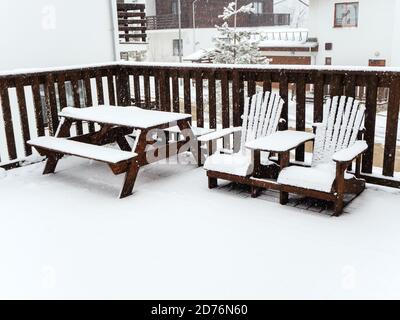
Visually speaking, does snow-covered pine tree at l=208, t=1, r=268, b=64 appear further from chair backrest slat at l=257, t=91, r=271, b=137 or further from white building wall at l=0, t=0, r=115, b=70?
chair backrest slat at l=257, t=91, r=271, b=137

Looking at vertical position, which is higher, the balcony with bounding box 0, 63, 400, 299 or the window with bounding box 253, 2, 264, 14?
the window with bounding box 253, 2, 264, 14

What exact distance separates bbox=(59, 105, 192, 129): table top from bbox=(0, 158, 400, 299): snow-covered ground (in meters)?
0.67

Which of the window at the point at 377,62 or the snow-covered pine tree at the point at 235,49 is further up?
the snow-covered pine tree at the point at 235,49

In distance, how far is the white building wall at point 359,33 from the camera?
1656cm

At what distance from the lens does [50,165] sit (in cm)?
545

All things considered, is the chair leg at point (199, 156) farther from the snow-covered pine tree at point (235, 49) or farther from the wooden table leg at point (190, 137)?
the snow-covered pine tree at point (235, 49)

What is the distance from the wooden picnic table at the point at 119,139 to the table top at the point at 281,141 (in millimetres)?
1018

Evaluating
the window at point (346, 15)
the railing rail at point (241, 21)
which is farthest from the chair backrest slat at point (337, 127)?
the railing rail at point (241, 21)

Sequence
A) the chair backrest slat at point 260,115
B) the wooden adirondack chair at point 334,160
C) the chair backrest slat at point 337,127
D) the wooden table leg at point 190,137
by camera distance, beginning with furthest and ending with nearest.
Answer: the wooden table leg at point 190,137
the chair backrest slat at point 260,115
the chair backrest slat at point 337,127
the wooden adirondack chair at point 334,160

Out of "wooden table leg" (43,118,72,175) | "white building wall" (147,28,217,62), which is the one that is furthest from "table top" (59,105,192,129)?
"white building wall" (147,28,217,62)

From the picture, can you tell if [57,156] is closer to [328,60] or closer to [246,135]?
[246,135]

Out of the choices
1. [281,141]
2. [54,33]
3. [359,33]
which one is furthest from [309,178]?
[359,33]

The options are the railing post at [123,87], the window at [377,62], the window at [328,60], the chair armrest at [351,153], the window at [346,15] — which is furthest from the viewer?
the window at [328,60]

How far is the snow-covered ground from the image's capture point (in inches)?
118
